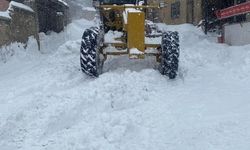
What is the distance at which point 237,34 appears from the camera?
14109 mm

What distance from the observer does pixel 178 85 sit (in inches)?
365

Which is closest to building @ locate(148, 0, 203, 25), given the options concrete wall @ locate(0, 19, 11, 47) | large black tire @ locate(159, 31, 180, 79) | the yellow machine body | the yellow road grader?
concrete wall @ locate(0, 19, 11, 47)

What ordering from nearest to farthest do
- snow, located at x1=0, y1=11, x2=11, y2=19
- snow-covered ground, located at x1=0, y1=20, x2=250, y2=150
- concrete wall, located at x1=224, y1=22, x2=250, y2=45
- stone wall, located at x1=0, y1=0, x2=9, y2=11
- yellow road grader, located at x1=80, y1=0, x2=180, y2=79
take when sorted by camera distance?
1. snow-covered ground, located at x1=0, y1=20, x2=250, y2=150
2. yellow road grader, located at x1=80, y1=0, x2=180, y2=79
3. concrete wall, located at x1=224, y1=22, x2=250, y2=45
4. snow, located at x1=0, y1=11, x2=11, y2=19
5. stone wall, located at x1=0, y1=0, x2=9, y2=11

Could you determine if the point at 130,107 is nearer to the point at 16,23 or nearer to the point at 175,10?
the point at 16,23

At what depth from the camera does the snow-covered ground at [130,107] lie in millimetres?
5934

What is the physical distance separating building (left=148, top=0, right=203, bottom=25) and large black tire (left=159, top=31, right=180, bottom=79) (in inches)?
488

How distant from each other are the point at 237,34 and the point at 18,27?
8825 mm

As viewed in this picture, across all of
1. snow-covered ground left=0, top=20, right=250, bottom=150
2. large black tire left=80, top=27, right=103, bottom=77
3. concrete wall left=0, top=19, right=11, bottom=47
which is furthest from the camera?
concrete wall left=0, top=19, right=11, bottom=47

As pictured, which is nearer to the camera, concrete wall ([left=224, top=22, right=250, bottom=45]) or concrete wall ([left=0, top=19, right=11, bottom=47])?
concrete wall ([left=224, top=22, right=250, bottom=45])

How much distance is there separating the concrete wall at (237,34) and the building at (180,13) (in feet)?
22.2

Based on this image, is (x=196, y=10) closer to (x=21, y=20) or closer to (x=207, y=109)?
(x=21, y=20)

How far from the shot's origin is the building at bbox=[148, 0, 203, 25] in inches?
879

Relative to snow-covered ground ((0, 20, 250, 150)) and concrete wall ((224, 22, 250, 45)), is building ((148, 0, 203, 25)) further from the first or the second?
snow-covered ground ((0, 20, 250, 150))

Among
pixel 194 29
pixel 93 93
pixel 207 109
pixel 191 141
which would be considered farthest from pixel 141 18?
pixel 194 29
